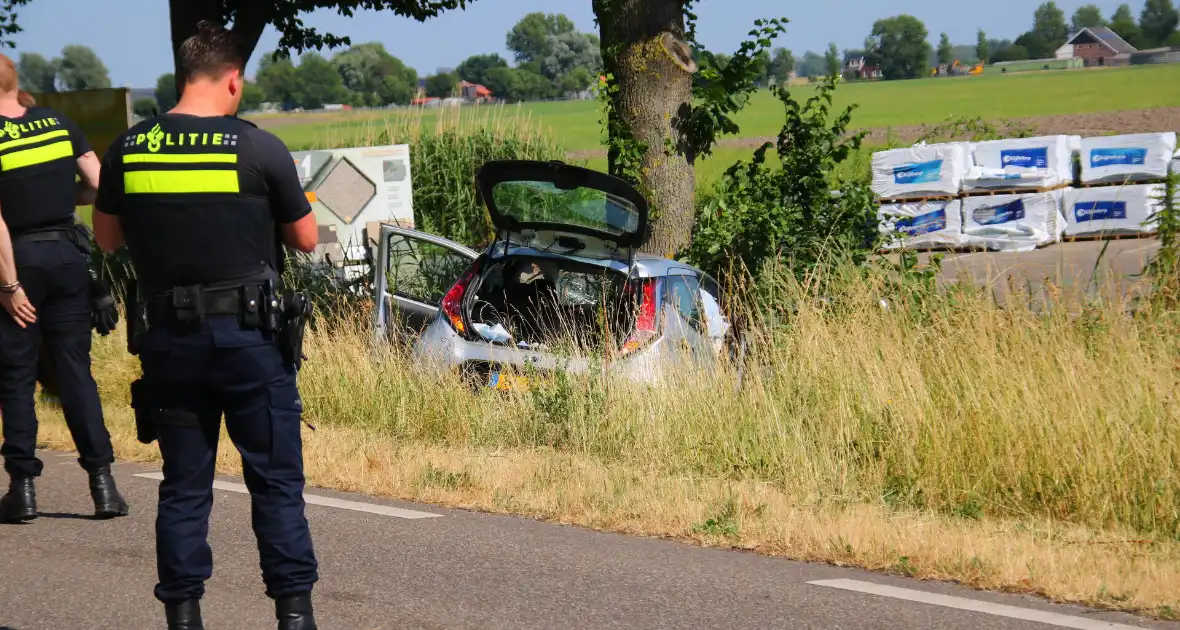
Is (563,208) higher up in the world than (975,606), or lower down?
higher up

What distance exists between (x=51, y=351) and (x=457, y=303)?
3064 mm

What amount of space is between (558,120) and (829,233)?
91.1 m

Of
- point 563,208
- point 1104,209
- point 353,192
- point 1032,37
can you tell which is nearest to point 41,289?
point 563,208

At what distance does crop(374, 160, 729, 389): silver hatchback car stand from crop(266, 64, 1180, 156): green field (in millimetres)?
52097

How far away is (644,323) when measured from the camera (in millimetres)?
8211

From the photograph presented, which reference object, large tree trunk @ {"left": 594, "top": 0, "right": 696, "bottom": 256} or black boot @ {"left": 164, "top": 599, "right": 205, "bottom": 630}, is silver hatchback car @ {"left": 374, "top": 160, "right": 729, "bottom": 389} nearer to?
large tree trunk @ {"left": 594, "top": 0, "right": 696, "bottom": 256}

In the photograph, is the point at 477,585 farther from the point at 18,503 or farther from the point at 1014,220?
the point at 1014,220

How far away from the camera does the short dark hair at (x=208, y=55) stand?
3.90m

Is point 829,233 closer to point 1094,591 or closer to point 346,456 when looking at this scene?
point 346,456

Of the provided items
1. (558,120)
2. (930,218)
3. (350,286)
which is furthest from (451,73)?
(350,286)

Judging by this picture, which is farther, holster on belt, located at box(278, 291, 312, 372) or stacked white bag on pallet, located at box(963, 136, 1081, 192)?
stacked white bag on pallet, located at box(963, 136, 1081, 192)

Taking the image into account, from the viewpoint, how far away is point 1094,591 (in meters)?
4.82

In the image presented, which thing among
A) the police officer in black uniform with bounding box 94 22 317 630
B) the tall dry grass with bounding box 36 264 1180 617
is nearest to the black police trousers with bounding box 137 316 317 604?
the police officer in black uniform with bounding box 94 22 317 630

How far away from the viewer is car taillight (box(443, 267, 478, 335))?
8555 mm
